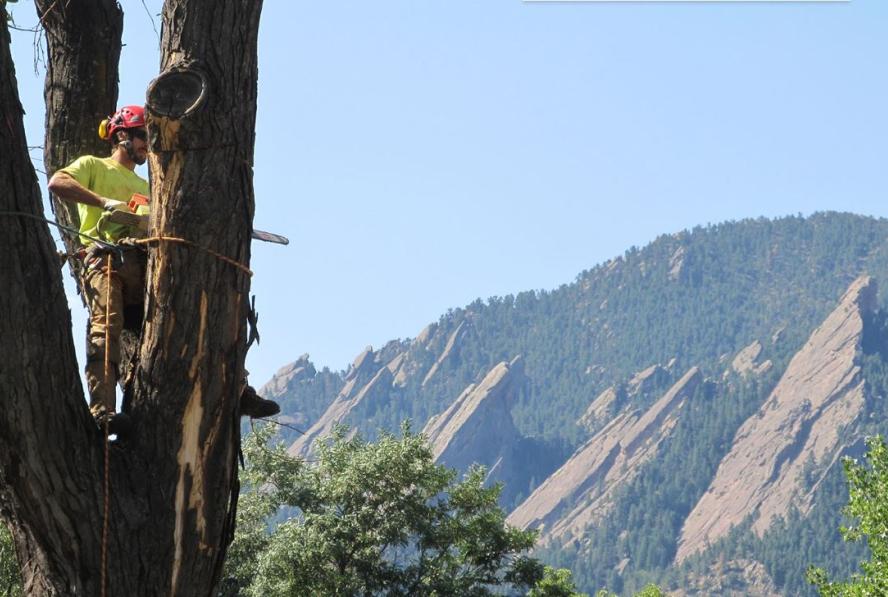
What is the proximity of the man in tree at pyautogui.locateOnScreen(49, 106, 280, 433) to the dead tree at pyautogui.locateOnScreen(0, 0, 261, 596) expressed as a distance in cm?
39

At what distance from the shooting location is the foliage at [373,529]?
2455 cm

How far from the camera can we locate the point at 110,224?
16.6 feet

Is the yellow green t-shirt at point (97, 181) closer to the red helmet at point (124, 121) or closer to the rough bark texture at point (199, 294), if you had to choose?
the red helmet at point (124, 121)

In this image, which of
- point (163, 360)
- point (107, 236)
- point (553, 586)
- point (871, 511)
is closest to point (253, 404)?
point (163, 360)

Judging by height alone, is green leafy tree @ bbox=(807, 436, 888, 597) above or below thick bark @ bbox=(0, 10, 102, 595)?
below

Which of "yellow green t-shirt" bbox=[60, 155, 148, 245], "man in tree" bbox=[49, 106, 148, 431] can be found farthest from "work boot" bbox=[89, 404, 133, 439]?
"yellow green t-shirt" bbox=[60, 155, 148, 245]

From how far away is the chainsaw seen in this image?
4.90 m

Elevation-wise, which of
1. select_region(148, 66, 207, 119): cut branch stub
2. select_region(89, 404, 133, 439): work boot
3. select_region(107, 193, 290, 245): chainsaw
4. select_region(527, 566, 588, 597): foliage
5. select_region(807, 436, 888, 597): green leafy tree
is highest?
select_region(148, 66, 207, 119): cut branch stub

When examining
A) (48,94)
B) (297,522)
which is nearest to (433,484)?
(297,522)

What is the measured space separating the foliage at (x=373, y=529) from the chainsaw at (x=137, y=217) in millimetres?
18845

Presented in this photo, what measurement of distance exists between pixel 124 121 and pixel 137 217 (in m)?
0.46

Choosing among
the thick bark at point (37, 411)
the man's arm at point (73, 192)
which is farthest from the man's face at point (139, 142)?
the thick bark at point (37, 411)

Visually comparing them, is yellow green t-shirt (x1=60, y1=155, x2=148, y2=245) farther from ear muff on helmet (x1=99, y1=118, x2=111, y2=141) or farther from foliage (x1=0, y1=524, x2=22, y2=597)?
foliage (x1=0, y1=524, x2=22, y2=597)

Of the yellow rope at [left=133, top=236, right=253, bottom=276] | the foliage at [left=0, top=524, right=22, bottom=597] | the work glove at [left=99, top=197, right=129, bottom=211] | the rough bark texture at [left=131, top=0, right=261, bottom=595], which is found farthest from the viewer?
the foliage at [left=0, top=524, right=22, bottom=597]
